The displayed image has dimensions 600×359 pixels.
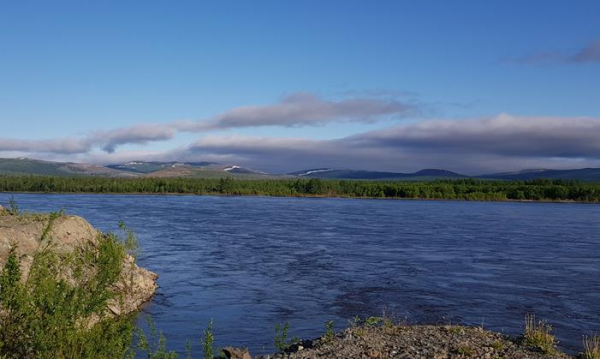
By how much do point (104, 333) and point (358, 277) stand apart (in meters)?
16.9

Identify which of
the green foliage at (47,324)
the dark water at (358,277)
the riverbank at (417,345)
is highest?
the green foliage at (47,324)

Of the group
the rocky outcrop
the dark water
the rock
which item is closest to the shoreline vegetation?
the rock

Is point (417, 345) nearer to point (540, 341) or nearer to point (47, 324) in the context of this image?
point (540, 341)

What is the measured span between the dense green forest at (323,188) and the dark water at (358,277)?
210ft

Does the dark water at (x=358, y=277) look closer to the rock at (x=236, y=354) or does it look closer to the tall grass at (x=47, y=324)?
the rock at (x=236, y=354)

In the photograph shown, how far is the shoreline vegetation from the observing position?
912 centimetres

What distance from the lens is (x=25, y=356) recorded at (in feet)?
30.5

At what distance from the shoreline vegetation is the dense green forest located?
95.9 m

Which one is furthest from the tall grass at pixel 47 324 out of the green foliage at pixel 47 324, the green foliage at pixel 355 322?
the green foliage at pixel 355 322

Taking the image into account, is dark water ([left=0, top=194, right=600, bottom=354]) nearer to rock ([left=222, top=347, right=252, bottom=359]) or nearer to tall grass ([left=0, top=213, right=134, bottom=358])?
rock ([left=222, top=347, right=252, bottom=359])

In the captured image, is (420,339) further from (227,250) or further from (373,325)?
(227,250)

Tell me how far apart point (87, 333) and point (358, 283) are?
1579 centimetres

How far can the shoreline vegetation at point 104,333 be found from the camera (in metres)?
9.12

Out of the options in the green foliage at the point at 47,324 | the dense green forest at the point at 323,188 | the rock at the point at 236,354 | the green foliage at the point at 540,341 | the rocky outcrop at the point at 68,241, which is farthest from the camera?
the dense green forest at the point at 323,188
